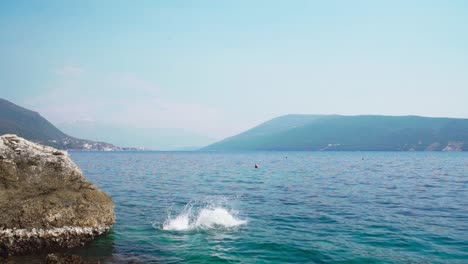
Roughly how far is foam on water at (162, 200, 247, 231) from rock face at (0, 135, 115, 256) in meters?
4.56

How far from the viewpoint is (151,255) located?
683 inches

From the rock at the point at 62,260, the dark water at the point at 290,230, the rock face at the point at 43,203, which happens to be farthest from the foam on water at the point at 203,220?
the rock at the point at 62,260

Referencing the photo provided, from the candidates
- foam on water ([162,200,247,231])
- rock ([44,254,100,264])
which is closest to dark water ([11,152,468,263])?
foam on water ([162,200,247,231])

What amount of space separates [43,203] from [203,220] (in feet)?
35.1

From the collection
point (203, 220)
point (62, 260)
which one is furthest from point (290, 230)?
point (62, 260)

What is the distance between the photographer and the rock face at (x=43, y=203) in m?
16.8

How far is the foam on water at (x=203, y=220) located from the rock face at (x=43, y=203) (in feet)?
15.0

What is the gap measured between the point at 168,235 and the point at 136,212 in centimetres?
832

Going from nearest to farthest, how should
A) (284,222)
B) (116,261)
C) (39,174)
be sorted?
(116,261) → (39,174) → (284,222)

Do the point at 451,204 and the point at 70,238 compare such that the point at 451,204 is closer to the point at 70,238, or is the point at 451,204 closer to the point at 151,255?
the point at 151,255

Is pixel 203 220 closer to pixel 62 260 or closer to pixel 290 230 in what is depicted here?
pixel 290 230

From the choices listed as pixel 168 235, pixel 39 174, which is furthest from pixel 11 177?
pixel 168 235

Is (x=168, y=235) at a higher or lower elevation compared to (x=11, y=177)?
lower

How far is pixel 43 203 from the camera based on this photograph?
1781cm
